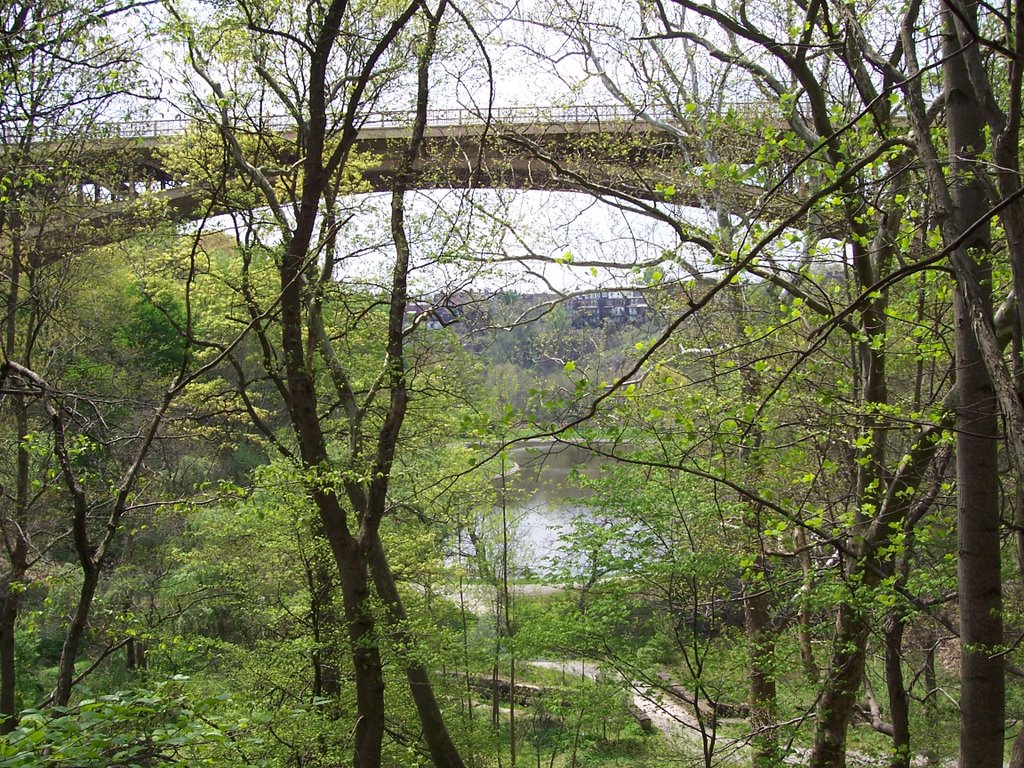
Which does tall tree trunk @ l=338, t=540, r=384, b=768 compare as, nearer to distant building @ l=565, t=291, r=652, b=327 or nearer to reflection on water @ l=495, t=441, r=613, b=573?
reflection on water @ l=495, t=441, r=613, b=573

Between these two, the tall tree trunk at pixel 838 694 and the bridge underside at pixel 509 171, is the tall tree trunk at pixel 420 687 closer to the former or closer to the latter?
the bridge underside at pixel 509 171

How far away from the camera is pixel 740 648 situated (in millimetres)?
7430

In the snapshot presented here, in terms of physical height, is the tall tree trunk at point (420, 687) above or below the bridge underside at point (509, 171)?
below

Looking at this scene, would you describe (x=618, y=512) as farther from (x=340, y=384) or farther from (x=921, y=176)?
(x=921, y=176)

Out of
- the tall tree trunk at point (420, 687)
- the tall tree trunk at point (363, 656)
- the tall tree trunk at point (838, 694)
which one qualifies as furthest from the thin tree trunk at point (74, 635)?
the tall tree trunk at point (838, 694)

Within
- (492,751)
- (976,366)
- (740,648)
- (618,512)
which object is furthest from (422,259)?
A: (492,751)

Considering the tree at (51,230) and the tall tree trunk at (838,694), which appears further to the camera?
the tall tree trunk at (838,694)

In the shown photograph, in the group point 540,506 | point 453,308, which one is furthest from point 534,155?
point 540,506

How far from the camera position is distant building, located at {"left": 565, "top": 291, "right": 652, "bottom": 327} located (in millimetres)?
9125

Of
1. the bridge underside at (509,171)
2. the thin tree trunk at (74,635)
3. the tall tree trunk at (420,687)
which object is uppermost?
the bridge underside at (509,171)

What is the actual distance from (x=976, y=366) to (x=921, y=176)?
6.77 ft

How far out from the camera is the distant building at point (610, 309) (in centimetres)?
912

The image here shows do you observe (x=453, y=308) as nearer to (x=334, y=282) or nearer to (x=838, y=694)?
(x=334, y=282)

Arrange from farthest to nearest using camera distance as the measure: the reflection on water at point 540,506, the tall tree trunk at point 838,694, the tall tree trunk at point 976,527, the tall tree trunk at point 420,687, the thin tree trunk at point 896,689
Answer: the reflection on water at point 540,506, the tall tree trunk at point 420,687, the thin tree trunk at point 896,689, the tall tree trunk at point 838,694, the tall tree trunk at point 976,527
